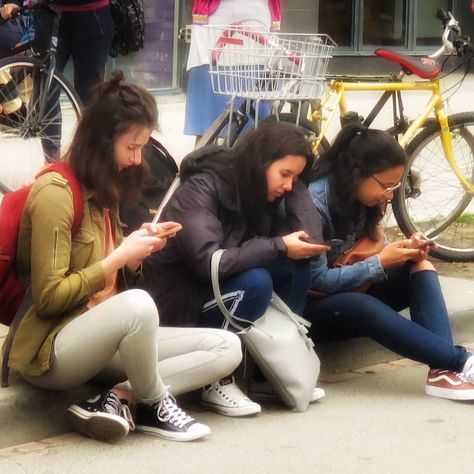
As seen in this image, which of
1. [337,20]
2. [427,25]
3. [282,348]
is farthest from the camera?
[427,25]

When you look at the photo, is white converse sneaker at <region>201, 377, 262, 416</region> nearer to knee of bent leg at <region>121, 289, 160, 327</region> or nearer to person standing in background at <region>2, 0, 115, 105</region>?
knee of bent leg at <region>121, 289, 160, 327</region>

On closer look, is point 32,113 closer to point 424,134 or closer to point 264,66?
point 264,66

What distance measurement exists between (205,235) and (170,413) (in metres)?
0.64

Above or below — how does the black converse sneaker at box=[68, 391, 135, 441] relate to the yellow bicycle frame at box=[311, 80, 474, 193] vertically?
below

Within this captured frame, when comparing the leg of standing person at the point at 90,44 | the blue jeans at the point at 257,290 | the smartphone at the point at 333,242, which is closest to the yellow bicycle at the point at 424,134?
the leg of standing person at the point at 90,44

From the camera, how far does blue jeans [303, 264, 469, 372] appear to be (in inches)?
194

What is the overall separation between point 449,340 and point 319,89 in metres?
1.68

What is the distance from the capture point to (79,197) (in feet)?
13.9

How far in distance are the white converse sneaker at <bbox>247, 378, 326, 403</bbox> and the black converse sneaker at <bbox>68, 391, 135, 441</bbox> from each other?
24.9 inches

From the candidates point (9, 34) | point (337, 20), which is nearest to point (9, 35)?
point (9, 34)

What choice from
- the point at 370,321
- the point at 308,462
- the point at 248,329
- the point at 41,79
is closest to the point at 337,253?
the point at 370,321

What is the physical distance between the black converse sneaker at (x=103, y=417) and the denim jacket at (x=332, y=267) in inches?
39.2

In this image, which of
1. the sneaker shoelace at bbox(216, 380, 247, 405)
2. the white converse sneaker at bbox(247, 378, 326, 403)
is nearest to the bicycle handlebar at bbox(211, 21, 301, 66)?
the white converse sneaker at bbox(247, 378, 326, 403)

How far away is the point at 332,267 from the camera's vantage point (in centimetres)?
518
